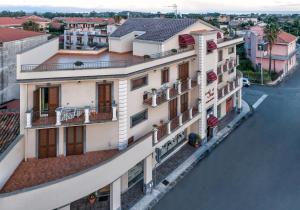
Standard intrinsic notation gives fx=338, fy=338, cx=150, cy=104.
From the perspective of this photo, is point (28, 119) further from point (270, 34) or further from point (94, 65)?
point (270, 34)

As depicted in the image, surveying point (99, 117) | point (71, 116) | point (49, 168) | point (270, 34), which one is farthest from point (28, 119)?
point (270, 34)

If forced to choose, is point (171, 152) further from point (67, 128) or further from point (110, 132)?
point (67, 128)

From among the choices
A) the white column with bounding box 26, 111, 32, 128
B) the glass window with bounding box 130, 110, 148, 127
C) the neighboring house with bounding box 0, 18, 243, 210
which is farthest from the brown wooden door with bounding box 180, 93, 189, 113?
the white column with bounding box 26, 111, 32, 128

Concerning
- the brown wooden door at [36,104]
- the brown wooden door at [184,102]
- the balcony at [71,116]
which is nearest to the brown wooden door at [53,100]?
the balcony at [71,116]

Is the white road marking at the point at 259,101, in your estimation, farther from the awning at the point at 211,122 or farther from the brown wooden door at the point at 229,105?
the awning at the point at 211,122

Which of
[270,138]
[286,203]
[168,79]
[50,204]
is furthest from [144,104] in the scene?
[270,138]

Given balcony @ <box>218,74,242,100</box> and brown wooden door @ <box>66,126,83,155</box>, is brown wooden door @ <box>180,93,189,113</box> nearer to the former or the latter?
balcony @ <box>218,74,242,100</box>
